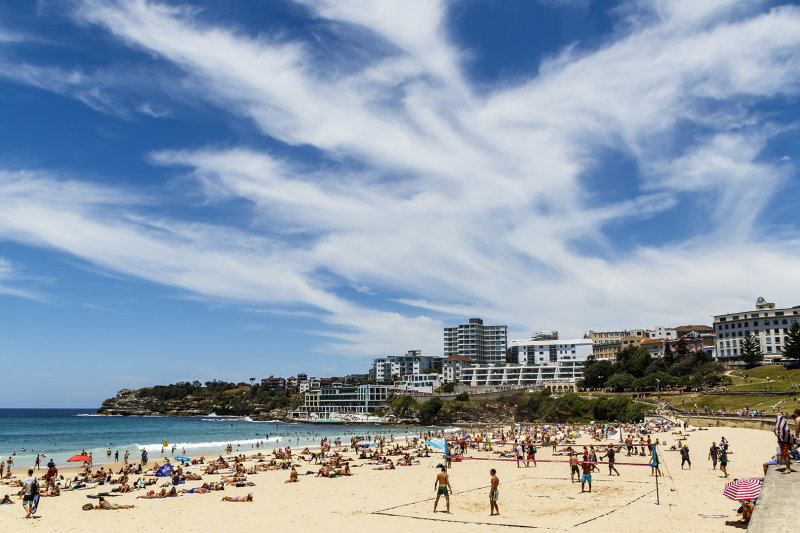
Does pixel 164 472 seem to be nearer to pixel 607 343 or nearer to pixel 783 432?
pixel 783 432

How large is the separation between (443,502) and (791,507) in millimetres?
13418

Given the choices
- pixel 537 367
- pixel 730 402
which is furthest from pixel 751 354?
pixel 537 367

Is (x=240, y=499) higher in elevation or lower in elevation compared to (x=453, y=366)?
lower

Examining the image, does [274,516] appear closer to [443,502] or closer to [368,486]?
[443,502]

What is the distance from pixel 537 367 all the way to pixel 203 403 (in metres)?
115

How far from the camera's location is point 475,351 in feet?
602

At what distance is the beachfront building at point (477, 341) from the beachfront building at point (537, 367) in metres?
30.0

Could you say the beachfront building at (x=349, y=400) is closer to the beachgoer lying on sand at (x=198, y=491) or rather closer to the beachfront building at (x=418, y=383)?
the beachfront building at (x=418, y=383)

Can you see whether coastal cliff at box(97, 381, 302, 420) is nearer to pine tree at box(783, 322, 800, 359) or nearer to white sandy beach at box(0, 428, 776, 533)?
pine tree at box(783, 322, 800, 359)

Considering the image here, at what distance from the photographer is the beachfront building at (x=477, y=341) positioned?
184m

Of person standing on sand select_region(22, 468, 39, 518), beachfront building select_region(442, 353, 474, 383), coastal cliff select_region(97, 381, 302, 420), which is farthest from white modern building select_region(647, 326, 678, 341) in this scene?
person standing on sand select_region(22, 468, 39, 518)

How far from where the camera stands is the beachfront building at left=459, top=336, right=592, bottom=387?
133750 millimetres

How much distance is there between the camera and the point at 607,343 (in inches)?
6117

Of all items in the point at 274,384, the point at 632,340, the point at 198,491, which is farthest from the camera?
the point at 274,384
